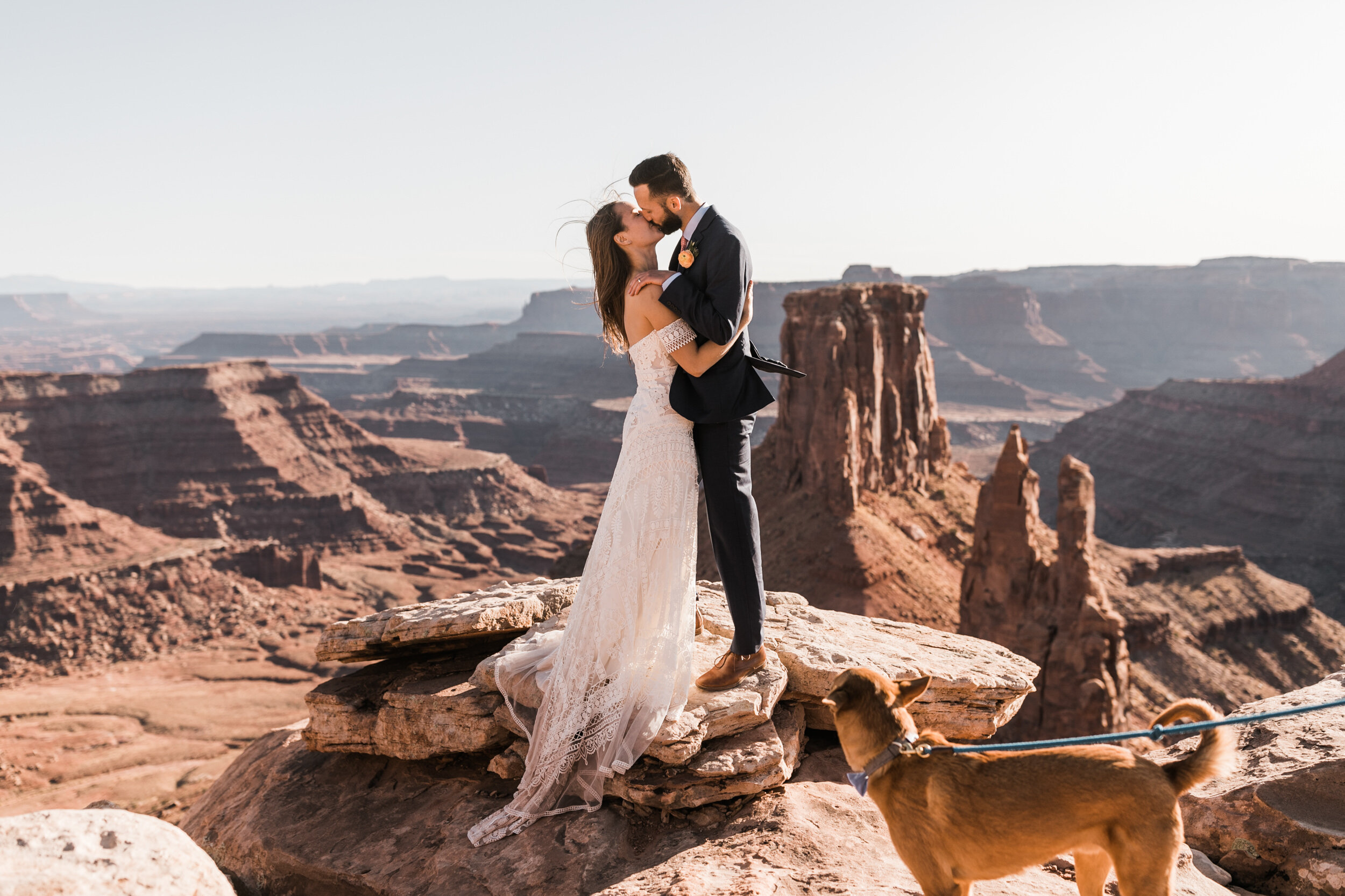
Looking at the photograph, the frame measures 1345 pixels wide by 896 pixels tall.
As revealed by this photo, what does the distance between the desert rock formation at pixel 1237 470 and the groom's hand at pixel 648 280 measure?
6107 centimetres

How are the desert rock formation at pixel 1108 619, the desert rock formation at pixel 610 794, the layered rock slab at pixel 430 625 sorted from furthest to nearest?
the desert rock formation at pixel 1108 619 < the layered rock slab at pixel 430 625 < the desert rock formation at pixel 610 794

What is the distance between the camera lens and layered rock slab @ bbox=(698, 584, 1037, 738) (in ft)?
16.1

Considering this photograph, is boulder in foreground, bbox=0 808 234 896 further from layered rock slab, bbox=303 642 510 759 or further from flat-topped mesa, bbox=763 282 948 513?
flat-topped mesa, bbox=763 282 948 513

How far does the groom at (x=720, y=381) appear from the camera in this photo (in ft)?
13.0

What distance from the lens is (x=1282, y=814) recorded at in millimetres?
4363

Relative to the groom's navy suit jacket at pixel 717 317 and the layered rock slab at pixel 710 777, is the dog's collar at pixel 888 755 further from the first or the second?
the groom's navy suit jacket at pixel 717 317

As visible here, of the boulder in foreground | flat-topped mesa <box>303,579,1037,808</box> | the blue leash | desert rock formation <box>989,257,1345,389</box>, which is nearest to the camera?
the blue leash

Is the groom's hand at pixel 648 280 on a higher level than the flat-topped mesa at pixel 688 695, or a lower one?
higher

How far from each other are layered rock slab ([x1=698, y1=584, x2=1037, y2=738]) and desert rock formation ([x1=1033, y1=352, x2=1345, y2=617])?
2293 inches

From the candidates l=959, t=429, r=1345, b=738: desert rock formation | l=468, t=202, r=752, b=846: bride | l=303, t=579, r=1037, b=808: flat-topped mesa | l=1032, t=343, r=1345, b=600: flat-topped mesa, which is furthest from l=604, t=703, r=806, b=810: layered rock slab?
l=1032, t=343, r=1345, b=600: flat-topped mesa

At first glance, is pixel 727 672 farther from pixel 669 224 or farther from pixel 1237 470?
pixel 1237 470

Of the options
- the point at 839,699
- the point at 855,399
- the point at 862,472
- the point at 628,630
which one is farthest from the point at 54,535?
the point at 839,699

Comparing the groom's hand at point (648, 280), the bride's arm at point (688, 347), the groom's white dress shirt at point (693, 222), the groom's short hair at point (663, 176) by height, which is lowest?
the bride's arm at point (688, 347)

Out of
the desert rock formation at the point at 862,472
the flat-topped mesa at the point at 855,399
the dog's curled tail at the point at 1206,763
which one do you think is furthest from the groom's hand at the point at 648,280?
the flat-topped mesa at the point at 855,399
